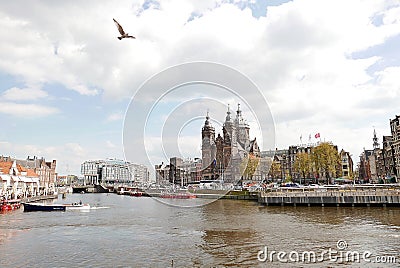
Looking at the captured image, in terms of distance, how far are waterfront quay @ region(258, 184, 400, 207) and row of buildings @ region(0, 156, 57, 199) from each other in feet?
225

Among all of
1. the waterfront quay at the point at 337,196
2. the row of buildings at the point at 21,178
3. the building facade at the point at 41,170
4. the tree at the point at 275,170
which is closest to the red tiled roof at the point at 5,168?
the row of buildings at the point at 21,178

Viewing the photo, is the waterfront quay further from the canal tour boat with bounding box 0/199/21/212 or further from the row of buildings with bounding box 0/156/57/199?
the row of buildings with bounding box 0/156/57/199

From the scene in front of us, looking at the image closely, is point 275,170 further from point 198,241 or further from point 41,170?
point 198,241

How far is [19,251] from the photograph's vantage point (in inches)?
1278

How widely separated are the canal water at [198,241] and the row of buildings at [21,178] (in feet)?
162

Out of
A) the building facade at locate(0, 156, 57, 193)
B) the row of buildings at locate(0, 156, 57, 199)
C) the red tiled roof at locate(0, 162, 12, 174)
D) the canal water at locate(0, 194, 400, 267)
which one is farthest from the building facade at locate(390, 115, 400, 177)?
the building facade at locate(0, 156, 57, 193)

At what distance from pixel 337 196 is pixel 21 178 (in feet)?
311

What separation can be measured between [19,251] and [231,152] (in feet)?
553

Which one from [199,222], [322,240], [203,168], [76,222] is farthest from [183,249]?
[203,168]

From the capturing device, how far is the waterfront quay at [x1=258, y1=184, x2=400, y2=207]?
64.3 meters

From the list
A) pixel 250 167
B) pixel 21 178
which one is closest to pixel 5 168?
pixel 21 178

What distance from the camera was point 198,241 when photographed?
35.5m

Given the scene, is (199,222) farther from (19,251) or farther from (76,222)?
(19,251)

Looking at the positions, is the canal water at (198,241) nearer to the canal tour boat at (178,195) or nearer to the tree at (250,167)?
the canal tour boat at (178,195)
